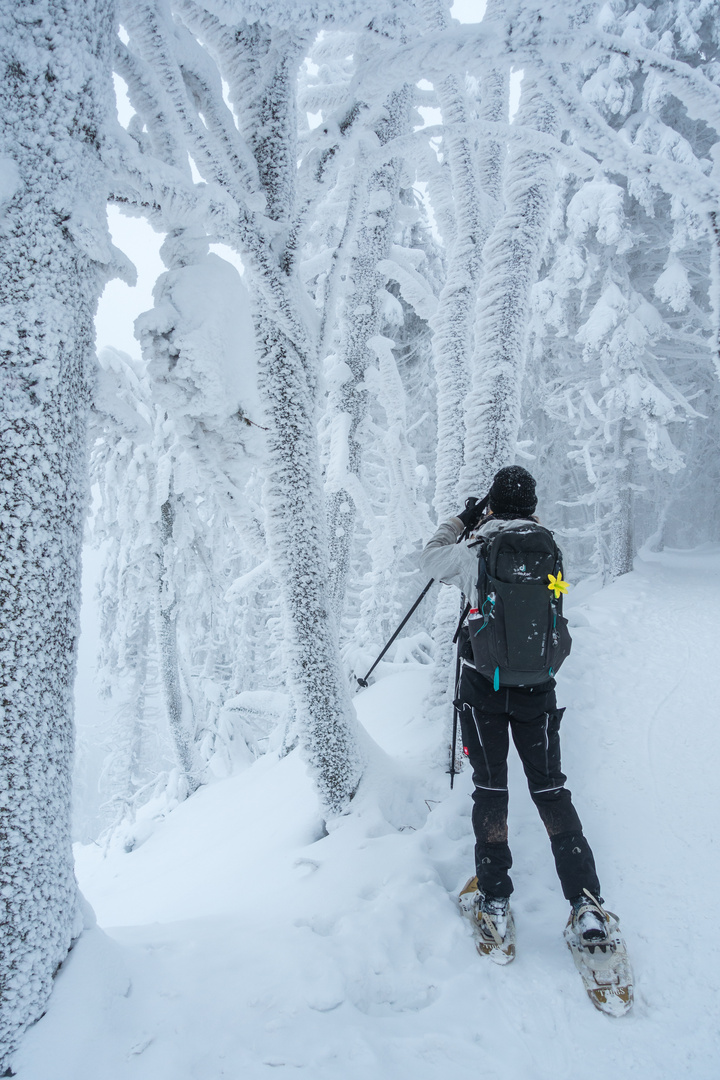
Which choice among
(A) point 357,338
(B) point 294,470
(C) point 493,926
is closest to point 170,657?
(A) point 357,338

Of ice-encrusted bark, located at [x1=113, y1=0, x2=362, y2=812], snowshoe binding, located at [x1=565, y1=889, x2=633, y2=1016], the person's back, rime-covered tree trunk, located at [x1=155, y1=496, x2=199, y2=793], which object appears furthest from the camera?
rime-covered tree trunk, located at [x1=155, y1=496, x2=199, y2=793]

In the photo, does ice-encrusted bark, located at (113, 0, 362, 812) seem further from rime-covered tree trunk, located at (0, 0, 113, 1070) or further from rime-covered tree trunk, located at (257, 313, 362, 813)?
rime-covered tree trunk, located at (0, 0, 113, 1070)

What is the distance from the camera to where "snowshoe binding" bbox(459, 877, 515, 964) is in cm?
245

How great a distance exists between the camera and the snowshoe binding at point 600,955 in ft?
7.22

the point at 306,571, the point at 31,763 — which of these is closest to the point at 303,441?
the point at 306,571

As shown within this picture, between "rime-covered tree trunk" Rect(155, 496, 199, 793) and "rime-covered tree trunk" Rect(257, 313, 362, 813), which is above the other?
"rime-covered tree trunk" Rect(257, 313, 362, 813)

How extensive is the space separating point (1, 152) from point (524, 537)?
2745mm

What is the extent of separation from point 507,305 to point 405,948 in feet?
14.8

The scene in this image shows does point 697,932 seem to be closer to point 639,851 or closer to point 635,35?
point 639,851

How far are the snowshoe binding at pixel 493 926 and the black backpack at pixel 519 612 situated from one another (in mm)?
1087

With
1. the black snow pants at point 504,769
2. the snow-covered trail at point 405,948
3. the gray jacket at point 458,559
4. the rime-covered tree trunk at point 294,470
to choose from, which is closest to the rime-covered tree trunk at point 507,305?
the gray jacket at point 458,559

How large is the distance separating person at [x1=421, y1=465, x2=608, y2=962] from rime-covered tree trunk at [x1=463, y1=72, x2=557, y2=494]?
4.29 ft

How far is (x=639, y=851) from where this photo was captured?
125 inches

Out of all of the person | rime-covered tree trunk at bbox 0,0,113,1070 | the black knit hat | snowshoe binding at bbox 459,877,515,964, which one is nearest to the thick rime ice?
rime-covered tree trunk at bbox 0,0,113,1070
